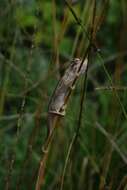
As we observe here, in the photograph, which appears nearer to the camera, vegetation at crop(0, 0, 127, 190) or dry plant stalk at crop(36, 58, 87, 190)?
dry plant stalk at crop(36, 58, 87, 190)

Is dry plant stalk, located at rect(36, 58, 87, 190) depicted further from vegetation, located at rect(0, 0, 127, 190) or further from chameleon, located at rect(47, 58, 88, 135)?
vegetation, located at rect(0, 0, 127, 190)

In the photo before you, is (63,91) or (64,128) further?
(64,128)

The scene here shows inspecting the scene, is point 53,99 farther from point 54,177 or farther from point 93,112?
point 93,112

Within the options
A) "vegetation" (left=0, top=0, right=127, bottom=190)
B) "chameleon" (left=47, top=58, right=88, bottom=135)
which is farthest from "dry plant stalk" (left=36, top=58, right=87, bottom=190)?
"vegetation" (left=0, top=0, right=127, bottom=190)

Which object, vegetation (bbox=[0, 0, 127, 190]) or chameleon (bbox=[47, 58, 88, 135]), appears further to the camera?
vegetation (bbox=[0, 0, 127, 190])

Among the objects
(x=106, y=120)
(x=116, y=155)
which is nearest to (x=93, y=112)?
(x=106, y=120)

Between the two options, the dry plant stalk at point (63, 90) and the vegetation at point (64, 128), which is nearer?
the dry plant stalk at point (63, 90)

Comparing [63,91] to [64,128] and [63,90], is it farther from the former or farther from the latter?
[64,128]

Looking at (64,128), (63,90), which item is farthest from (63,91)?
(64,128)

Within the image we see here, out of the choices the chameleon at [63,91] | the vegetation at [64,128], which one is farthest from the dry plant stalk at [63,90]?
the vegetation at [64,128]

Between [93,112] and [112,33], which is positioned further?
[112,33]

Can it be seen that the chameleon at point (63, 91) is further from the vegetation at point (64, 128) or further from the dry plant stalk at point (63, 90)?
the vegetation at point (64, 128)
